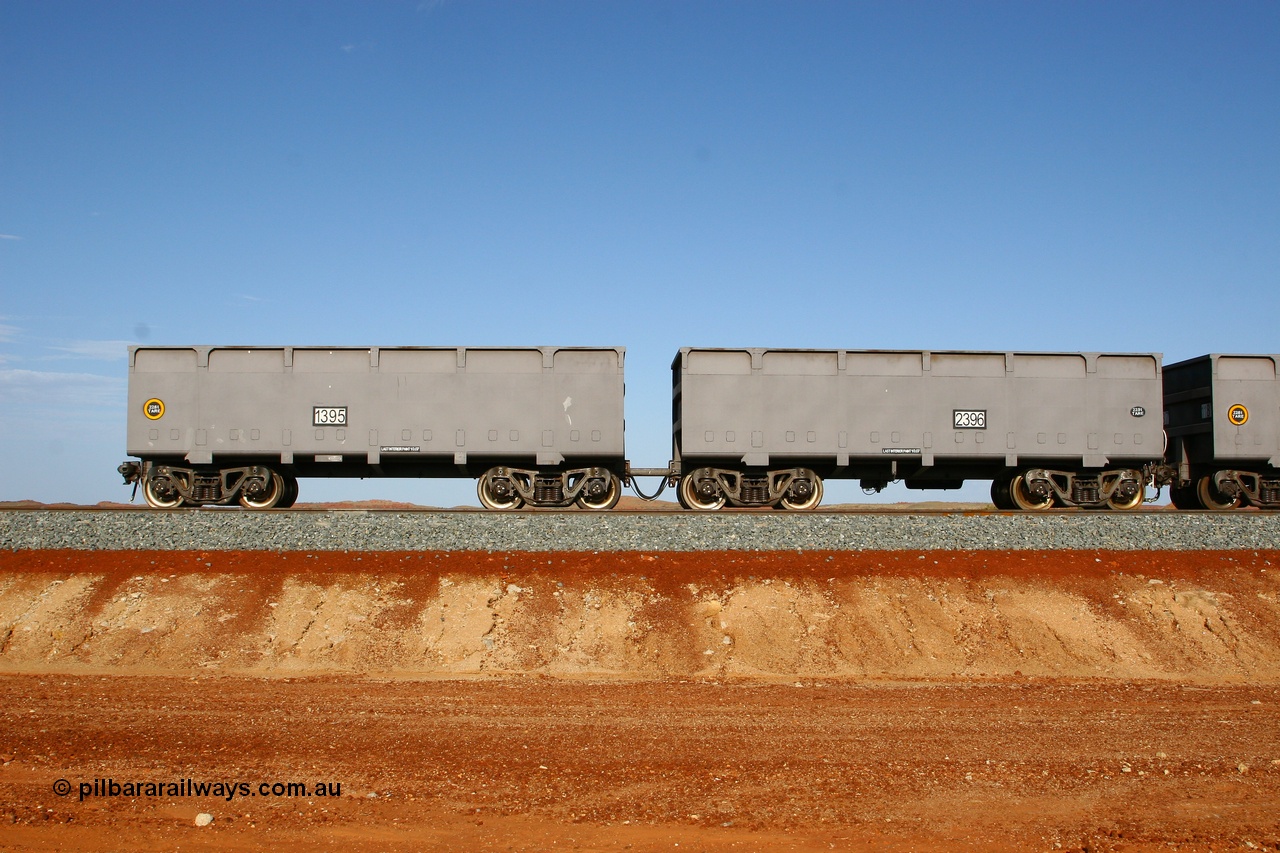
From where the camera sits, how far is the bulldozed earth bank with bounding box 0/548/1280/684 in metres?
11.9

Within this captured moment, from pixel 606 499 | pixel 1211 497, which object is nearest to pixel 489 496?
pixel 606 499

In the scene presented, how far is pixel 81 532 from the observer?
14.8 meters

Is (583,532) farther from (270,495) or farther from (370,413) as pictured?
(270,495)

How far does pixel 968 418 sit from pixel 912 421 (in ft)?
3.71

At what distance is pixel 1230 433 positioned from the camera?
59.4 ft

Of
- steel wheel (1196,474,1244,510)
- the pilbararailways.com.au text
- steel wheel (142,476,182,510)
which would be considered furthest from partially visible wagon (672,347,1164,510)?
the pilbararailways.com.au text

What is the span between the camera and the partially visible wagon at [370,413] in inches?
680

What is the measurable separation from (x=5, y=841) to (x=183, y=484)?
39.0 feet

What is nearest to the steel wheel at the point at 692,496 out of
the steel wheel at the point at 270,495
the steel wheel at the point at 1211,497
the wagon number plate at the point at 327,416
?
the wagon number plate at the point at 327,416

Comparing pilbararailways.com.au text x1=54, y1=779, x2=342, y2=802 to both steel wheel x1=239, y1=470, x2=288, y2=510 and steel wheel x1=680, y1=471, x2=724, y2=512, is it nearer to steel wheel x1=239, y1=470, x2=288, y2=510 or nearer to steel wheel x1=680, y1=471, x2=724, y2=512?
steel wheel x1=239, y1=470, x2=288, y2=510

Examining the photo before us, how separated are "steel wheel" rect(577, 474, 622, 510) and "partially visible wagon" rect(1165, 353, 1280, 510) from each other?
37.5ft

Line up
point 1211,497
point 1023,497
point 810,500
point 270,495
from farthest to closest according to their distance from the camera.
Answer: point 1211,497
point 1023,497
point 810,500
point 270,495

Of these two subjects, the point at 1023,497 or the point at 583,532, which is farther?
the point at 1023,497

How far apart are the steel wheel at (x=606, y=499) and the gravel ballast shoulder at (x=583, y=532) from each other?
7.88 ft
